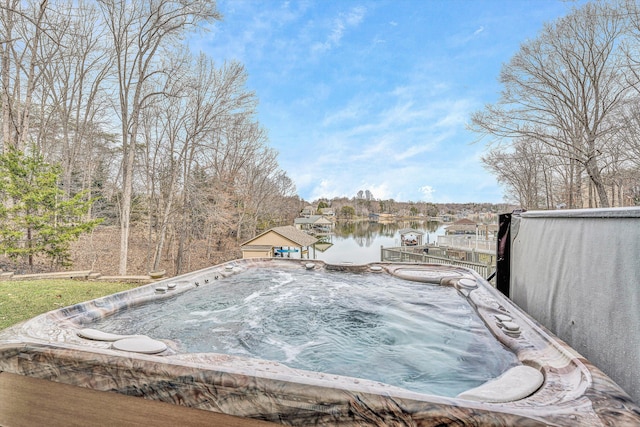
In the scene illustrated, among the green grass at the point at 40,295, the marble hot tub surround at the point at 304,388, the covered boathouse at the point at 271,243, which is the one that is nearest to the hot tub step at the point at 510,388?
the marble hot tub surround at the point at 304,388

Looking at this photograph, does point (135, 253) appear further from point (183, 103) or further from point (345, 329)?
point (345, 329)

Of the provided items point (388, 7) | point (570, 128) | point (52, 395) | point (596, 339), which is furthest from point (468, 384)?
point (570, 128)

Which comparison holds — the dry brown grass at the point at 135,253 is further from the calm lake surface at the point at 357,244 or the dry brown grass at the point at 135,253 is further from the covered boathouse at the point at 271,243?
Result: the calm lake surface at the point at 357,244

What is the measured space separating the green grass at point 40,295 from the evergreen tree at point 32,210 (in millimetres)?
1432

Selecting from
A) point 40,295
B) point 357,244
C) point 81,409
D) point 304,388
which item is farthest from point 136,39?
point 357,244

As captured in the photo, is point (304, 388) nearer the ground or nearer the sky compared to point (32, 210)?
Result: nearer the ground

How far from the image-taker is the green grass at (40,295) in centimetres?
334

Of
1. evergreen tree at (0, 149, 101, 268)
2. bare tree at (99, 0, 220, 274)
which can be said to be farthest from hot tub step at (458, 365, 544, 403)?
bare tree at (99, 0, 220, 274)

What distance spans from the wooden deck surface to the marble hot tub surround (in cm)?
3

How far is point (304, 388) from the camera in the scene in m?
0.84

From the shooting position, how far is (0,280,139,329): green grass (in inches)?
131

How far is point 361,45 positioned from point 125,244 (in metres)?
8.34

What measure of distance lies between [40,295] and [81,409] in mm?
4336

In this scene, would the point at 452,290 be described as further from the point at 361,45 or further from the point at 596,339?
the point at 361,45
